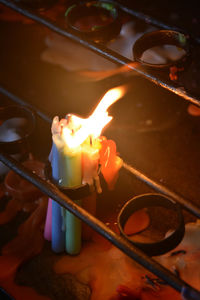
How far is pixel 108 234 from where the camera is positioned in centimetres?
131

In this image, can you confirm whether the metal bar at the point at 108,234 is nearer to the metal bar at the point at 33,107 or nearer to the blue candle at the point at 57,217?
the blue candle at the point at 57,217

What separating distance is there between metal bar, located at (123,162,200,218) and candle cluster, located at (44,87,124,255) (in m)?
0.08

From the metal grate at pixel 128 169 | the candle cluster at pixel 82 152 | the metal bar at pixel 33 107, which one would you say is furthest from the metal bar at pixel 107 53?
the metal bar at pixel 33 107

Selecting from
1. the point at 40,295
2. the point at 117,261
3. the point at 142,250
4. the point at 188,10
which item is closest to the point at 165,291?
the point at 117,261

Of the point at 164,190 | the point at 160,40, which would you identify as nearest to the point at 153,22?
the point at 160,40

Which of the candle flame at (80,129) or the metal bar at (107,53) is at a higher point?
the metal bar at (107,53)

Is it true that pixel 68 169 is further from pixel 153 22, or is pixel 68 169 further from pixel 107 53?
pixel 153 22

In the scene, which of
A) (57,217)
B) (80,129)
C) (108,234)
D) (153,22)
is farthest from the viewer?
(153,22)

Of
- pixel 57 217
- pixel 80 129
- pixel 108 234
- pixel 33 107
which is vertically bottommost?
pixel 57 217

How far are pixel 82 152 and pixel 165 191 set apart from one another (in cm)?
35

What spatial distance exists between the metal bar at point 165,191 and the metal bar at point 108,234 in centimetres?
31

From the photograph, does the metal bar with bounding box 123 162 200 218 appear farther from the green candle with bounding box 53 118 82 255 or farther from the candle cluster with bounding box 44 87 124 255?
the green candle with bounding box 53 118 82 255

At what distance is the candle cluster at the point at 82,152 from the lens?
142 centimetres

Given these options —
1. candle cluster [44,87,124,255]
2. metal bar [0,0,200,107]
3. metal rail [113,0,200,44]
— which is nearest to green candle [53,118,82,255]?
candle cluster [44,87,124,255]
